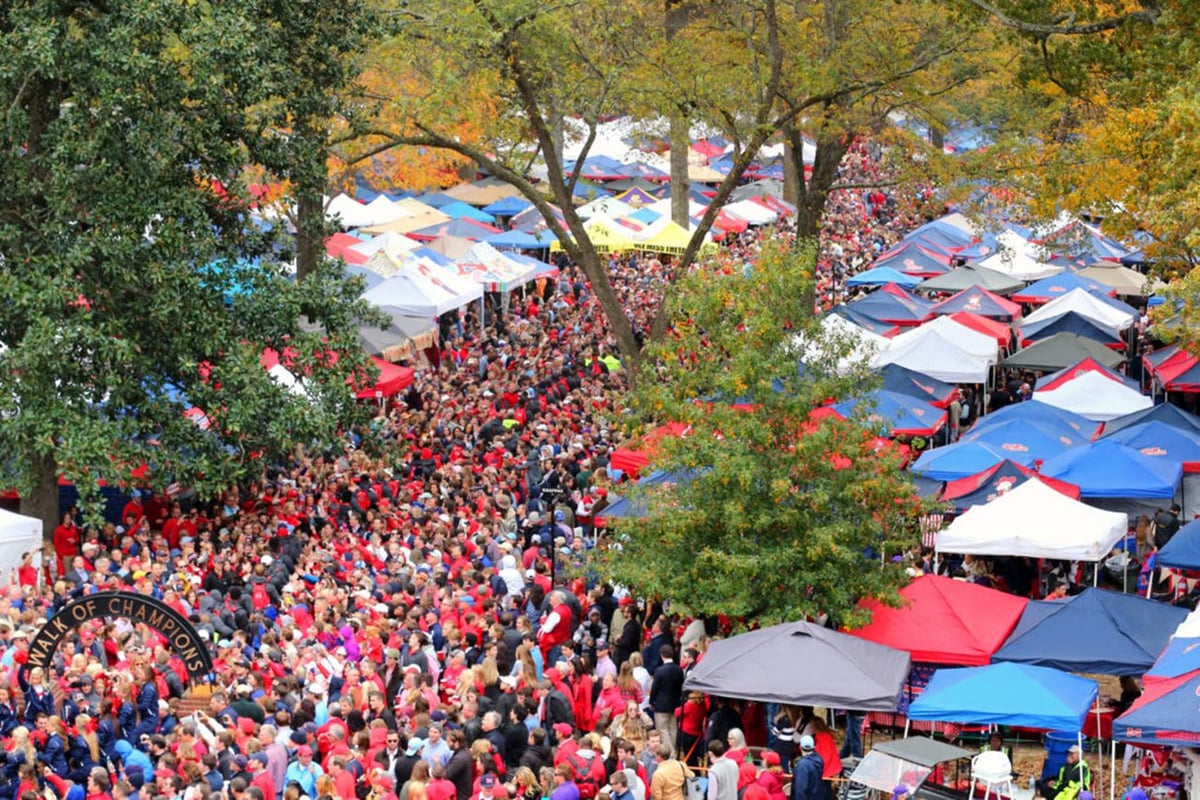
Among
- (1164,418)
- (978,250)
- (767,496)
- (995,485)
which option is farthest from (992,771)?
(978,250)

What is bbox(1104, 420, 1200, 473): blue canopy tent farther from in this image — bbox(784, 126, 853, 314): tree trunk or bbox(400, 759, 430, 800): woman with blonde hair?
bbox(400, 759, 430, 800): woman with blonde hair

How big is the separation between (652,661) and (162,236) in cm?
900

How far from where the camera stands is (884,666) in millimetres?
14547

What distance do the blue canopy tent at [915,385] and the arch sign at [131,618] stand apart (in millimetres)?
12678

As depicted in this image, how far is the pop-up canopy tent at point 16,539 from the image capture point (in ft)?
65.3

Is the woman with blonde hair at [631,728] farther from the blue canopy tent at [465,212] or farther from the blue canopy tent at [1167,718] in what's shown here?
the blue canopy tent at [465,212]

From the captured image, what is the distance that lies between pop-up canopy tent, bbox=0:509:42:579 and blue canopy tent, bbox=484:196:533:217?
95.2 feet

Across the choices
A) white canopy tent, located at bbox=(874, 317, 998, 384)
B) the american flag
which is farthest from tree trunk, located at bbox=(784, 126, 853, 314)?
the american flag

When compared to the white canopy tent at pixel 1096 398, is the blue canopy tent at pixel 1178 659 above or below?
below

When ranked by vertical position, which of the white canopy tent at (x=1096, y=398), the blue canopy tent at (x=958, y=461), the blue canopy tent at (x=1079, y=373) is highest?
the blue canopy tent at (x=1079, y=373)

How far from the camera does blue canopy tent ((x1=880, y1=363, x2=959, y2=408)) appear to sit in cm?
2580

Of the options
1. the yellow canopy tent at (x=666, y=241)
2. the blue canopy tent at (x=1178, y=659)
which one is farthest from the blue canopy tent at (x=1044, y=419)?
the yellow canopy tent at (x=666, y=241)

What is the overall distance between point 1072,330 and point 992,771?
65.8ft

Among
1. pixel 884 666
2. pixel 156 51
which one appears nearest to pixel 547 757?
pixel 884 666
